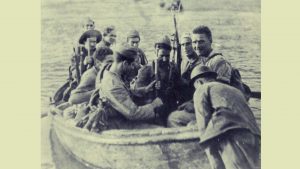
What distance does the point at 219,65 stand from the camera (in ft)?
26.3

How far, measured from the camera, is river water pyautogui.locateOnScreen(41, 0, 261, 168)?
8352mm

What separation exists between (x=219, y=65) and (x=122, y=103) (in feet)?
4.17

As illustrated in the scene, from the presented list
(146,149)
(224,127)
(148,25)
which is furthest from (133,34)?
(224,127)

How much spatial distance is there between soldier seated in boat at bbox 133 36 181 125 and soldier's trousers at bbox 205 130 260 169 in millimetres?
726

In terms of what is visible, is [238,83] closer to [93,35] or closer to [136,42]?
[136,42]

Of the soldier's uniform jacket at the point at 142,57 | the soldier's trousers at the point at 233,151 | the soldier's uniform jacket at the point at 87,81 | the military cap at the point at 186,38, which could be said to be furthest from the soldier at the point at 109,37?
the soldier's trousers at the point at 233,151

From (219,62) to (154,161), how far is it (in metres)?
1.45

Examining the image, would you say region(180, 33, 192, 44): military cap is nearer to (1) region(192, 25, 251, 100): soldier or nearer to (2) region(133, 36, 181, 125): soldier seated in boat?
(1) region(192, 25, 251, 100): soldier

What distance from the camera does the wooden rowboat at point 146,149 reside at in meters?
7.71

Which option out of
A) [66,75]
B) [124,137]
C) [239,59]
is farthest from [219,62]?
[66,75]

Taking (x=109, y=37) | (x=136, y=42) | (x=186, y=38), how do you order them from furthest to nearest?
(x=109, y=37) → (x=136, y=42) → (x=186, y=38)

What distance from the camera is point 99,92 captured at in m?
8.12

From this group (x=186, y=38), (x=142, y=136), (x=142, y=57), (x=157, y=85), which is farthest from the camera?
(x=142, y=57)

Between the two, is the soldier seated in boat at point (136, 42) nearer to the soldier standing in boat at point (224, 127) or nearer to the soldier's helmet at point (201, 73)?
the soldier's helmet at point (201, 73)
